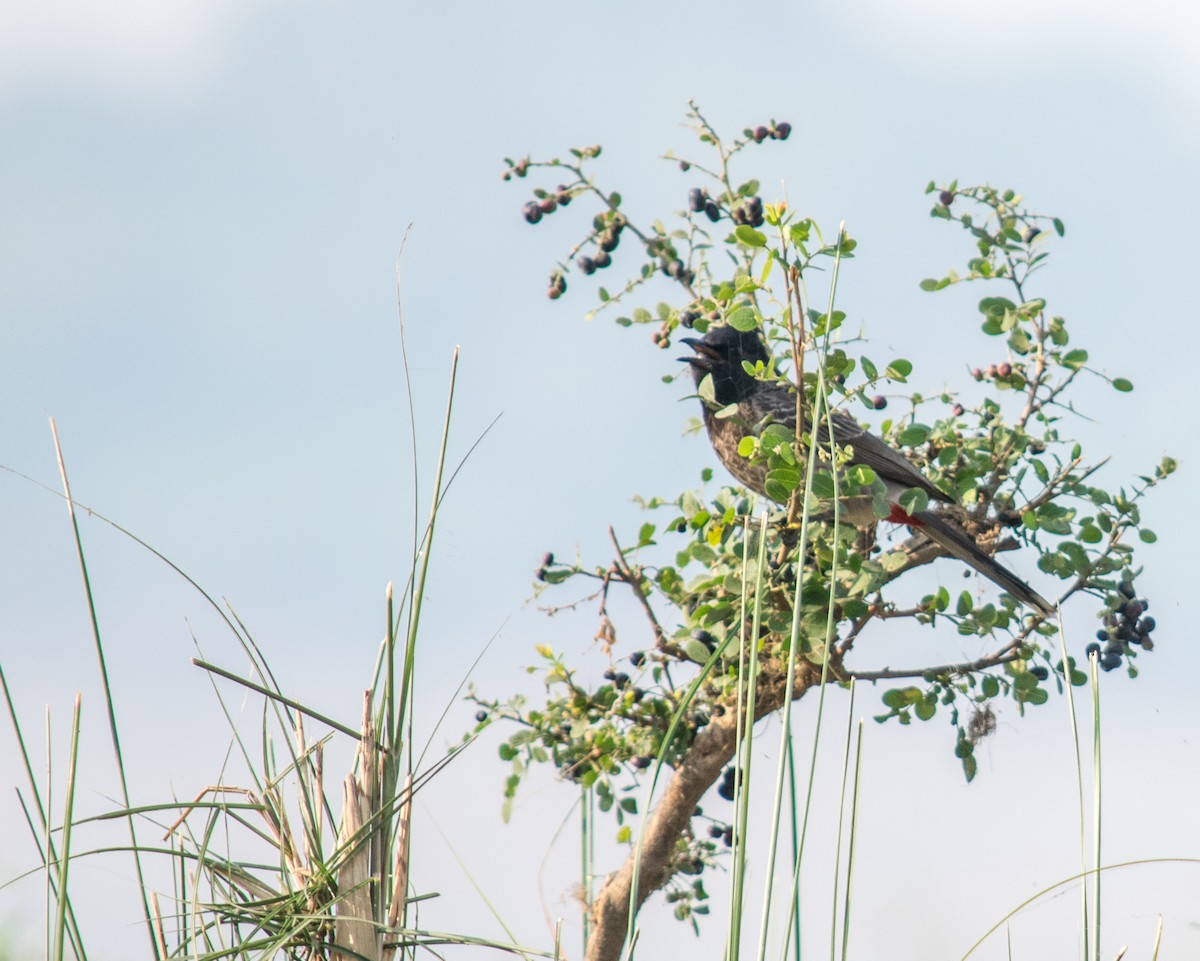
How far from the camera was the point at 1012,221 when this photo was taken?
3754mm

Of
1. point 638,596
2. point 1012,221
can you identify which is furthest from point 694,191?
point 638,596

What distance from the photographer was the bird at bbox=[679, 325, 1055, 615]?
3.95 meters

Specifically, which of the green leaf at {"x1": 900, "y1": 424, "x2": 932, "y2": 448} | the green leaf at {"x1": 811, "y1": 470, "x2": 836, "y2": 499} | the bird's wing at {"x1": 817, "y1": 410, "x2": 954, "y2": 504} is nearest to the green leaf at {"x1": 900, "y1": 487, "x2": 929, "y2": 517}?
the green leaf at {"x1": 900, "y1": 424, "x2": 932, "y2": 448}

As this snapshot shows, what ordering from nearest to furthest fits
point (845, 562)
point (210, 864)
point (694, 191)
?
point (210, 864) → point (845, 562) → point (694, 191)

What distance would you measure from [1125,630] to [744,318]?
5.68 ft

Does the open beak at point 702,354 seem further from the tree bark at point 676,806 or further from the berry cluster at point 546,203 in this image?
the tree bark at point 676,806

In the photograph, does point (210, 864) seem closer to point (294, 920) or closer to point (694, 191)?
point (294, 920)

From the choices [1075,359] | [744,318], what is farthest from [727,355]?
[744,318]

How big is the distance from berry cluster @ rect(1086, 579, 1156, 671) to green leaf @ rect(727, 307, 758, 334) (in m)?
1.61

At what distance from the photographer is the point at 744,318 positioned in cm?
276

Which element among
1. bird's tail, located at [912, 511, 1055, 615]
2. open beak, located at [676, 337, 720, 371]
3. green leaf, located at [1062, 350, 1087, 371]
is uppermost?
open beak, located at [676, 337, 720, 371]

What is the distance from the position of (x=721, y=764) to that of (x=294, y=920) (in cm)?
225

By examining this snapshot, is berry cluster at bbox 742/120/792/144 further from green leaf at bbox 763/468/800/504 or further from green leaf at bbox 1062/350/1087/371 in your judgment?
green leaf at bbox 763/468/800/504

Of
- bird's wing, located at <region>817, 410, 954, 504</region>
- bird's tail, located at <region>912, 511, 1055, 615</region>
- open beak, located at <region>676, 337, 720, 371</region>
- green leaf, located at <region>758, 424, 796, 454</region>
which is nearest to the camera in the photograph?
green leaf, located at <region>758, 424, 796, 454</region>
